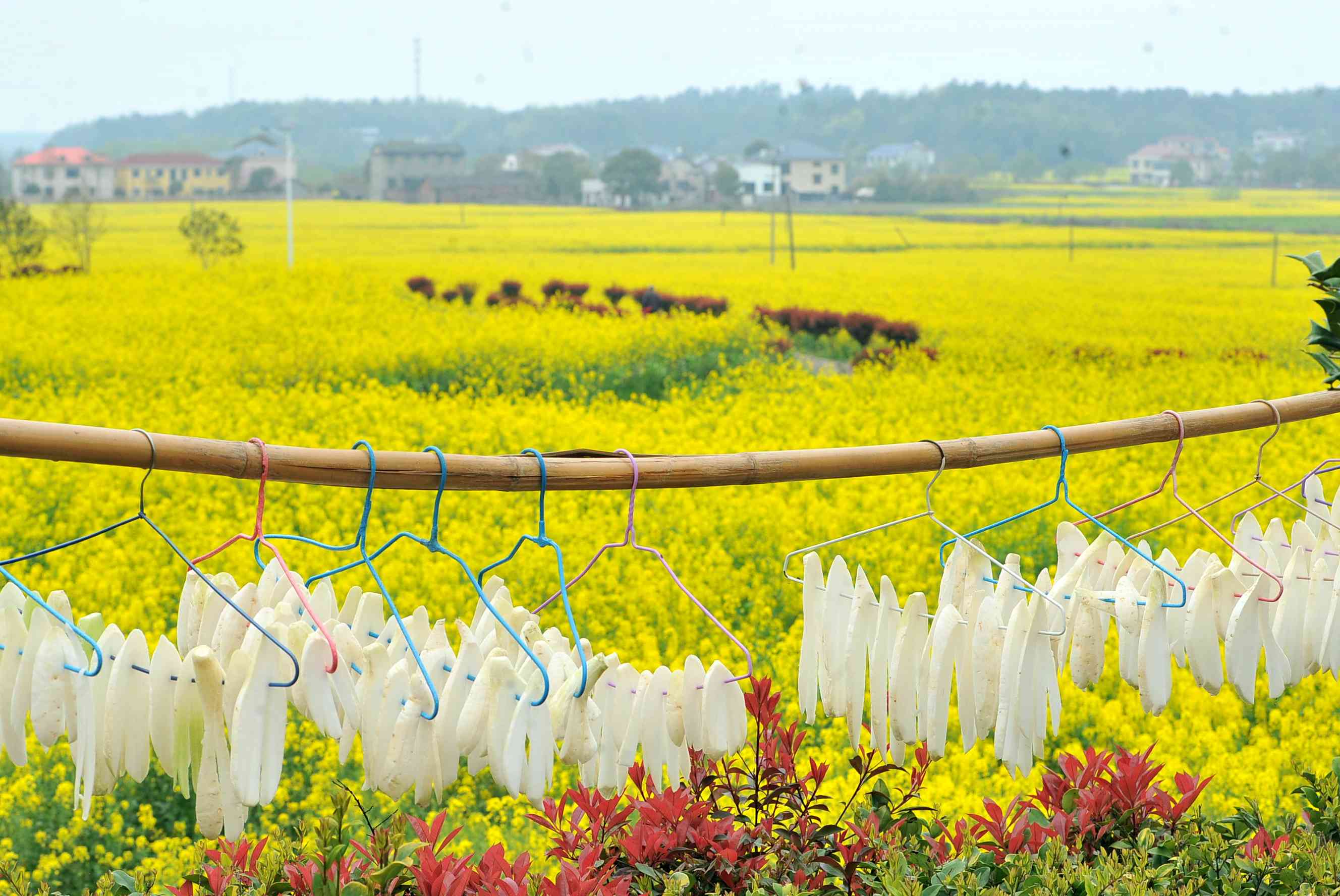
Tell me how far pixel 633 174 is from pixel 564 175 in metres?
1.40

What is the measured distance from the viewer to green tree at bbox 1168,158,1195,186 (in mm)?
16094

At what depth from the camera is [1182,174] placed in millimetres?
16219

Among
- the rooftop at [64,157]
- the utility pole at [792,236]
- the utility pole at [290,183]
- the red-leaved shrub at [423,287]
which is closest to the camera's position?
the red-leaved shrub at [423,287]

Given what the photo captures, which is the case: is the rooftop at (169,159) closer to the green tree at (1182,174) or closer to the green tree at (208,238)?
the green tree at (208,238)

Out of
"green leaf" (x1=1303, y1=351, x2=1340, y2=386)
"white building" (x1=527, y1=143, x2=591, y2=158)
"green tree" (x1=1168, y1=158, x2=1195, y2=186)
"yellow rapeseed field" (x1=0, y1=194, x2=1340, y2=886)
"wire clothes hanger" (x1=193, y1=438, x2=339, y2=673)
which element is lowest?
"yellow rapeseed field" (x1=0, y1=194, x2=1340, y2=886)

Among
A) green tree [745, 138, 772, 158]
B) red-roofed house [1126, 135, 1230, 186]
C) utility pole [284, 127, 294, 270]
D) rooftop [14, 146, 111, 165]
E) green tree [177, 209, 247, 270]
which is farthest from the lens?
rooftop [14, 146, 111, 165]

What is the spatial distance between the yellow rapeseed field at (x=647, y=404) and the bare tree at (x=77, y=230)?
27 centimetres

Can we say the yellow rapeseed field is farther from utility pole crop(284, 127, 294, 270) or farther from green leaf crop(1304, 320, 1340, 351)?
green leaf crop(1304, 320, 1340, 351)

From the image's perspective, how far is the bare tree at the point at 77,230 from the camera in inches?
660

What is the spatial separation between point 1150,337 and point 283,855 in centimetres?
1157

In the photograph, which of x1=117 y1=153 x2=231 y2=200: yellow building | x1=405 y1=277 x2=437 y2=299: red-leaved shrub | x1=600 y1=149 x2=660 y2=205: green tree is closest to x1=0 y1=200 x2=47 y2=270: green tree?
x1=117 y1=153 x2=231 y2=200: yellow building

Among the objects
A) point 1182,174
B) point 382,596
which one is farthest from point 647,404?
point 1182,174

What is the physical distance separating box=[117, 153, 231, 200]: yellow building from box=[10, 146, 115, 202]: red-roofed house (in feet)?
0.89

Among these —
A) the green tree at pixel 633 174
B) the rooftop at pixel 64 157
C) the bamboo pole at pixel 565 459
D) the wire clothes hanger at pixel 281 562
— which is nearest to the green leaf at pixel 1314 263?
the bamboo pole at pixel 565 459
